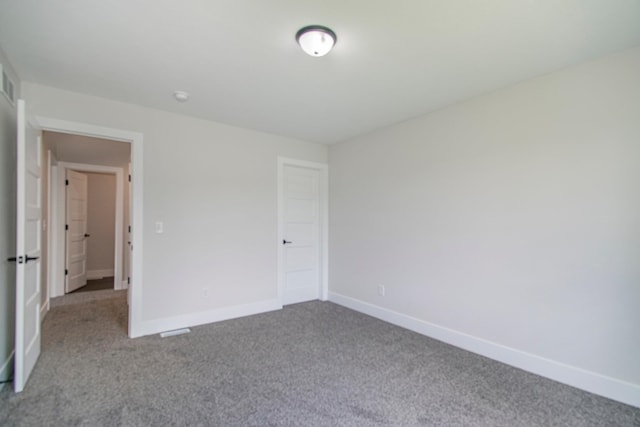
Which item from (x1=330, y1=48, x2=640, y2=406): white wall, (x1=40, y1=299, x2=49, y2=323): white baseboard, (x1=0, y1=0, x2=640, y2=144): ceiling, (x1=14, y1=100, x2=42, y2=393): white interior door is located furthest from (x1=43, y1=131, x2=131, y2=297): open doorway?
(x1=330, y1=48, x2=640, y2=406): white wall

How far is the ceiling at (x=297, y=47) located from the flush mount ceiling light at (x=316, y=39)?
0.04 meters

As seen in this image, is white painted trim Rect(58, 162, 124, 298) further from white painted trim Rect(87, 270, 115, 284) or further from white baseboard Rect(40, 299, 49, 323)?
white painted trim Rect(87, 270, 115, 284)

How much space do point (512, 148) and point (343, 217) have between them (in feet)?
7.81

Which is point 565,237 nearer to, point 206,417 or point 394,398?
point 394,398

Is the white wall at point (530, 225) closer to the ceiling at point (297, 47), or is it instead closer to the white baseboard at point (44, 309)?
the ceiling at point (297, 47)

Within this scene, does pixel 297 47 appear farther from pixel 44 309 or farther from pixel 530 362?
pixel 44 309

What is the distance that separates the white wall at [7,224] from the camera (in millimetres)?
2246

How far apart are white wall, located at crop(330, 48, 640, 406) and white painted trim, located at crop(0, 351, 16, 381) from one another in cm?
354

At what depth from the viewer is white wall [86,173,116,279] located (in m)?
6.71

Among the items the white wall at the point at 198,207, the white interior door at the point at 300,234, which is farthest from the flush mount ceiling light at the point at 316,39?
the white interior door at the point at 300,234

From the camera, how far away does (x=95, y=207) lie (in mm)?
6789

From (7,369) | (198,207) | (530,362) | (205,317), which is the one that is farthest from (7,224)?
(530,362)

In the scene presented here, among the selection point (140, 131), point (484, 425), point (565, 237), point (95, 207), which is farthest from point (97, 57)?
point (95, 207)

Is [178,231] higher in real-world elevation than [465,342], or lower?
higher
